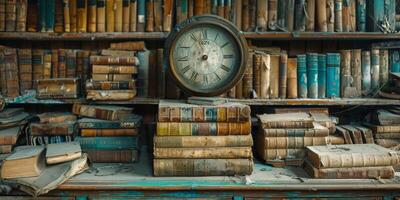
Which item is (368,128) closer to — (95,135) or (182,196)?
(182,196)

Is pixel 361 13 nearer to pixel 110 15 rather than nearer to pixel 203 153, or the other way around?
pixel 203 153

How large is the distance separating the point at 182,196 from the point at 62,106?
3.85ft

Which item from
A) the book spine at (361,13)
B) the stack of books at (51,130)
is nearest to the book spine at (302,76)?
the book spine at (361,13)

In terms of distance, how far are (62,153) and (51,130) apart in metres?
0.36

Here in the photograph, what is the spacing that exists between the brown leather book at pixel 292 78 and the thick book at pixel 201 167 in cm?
61

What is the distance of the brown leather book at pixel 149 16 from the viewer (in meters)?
2.49

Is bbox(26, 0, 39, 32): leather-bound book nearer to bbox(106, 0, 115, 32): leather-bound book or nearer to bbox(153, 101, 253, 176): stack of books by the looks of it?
bbox(106, 0, 115, 32): leather-bound book

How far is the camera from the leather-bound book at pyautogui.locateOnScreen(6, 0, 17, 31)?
244 centimetres

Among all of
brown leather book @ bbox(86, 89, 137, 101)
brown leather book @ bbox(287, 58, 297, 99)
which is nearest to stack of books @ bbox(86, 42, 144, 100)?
brown leather book @ bbox(86, 89, 137, 101)

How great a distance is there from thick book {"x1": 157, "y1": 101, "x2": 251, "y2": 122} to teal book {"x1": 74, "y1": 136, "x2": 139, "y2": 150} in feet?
1.18

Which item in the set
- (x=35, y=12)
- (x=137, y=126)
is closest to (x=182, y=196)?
(x=137, y=126)

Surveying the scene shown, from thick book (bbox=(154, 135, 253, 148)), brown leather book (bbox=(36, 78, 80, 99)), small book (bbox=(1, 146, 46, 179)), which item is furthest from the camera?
brown leather book (bbox=(36, 78, 80, 99))

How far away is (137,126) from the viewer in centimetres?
233

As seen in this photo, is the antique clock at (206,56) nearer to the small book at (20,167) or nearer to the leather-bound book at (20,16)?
the small book at (20,167)
